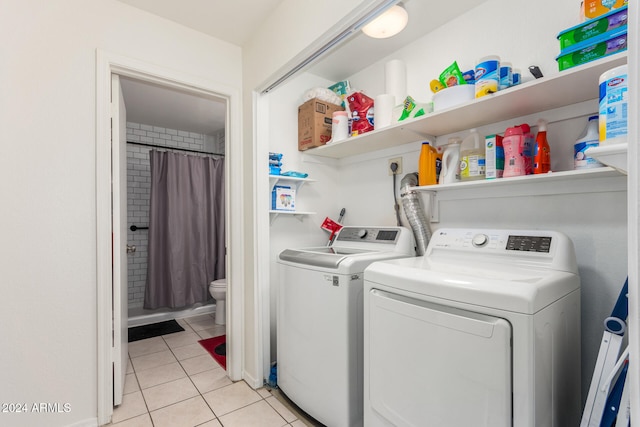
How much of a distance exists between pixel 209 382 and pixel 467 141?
92.8 inches

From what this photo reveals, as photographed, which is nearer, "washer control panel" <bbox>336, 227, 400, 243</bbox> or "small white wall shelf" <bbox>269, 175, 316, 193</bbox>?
"washer control panel" <bbox>336, 227, 400, 243</bbox>

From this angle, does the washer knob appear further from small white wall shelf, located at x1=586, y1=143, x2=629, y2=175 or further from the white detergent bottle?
small white wall shelf, located at x1=586, y1=143, x2=629, y2=175

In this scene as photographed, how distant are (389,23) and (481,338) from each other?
1.59 m

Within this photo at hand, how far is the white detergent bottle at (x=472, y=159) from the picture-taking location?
63.4 inches

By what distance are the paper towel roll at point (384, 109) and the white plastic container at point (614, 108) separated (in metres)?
1.15

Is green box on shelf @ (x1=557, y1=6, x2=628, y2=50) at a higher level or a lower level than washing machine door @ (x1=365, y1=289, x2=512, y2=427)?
higher

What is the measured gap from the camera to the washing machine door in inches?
38.5

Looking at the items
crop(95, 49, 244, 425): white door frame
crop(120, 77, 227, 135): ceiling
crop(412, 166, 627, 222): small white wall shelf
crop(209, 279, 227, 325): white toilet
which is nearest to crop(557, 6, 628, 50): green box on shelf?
crop(412, 166, 627, 222): small white wall shelf

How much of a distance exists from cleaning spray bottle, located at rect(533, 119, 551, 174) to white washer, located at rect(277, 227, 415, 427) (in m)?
0.77

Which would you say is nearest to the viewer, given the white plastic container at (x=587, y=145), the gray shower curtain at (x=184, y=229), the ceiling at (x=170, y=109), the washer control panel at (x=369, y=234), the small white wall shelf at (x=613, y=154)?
the small white wall shelf at (x=613, y=154)

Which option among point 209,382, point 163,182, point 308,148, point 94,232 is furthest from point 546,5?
point 163,182

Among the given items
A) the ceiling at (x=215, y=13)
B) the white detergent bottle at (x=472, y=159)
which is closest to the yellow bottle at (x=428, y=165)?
the white detergent bottle at (x=472, y=159)

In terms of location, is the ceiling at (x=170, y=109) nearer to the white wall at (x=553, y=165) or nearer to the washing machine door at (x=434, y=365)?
the white wall at (x=553, y=165)

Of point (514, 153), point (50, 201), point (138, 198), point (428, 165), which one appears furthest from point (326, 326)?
point (138, 198)
